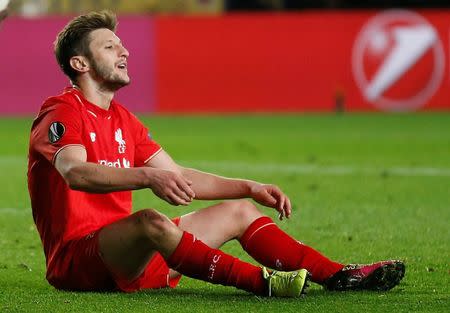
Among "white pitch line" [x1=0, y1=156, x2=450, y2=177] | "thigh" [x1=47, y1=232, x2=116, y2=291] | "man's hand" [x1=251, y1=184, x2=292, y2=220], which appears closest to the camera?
"thigh" [x1=47, y1=232, x2=116, y2=291]

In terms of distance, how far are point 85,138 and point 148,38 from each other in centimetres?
1755

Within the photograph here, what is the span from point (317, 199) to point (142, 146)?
4782mm

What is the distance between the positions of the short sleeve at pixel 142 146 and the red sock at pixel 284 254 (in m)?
0.75

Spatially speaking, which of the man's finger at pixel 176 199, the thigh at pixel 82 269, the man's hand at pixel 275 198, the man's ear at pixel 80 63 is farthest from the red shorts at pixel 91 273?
the man's ear at pixel 80 63

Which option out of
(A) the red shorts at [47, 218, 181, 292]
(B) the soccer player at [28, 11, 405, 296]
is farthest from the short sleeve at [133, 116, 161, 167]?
(A) the red shorts at [47, 218, 181, 292]

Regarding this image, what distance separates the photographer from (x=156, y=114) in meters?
23.9

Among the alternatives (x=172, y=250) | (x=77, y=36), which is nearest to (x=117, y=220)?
(x=172, y=250)

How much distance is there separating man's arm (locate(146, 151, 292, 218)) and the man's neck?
482mm

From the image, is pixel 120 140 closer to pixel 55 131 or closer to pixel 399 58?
pixel 55 131

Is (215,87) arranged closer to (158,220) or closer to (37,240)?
(37,240)

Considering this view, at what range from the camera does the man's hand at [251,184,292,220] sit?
6.32 m

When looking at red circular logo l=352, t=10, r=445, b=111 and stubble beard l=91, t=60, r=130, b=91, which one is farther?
red circular logo l=352, t=10, r=445, b=111

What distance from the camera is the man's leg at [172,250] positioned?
598 cm

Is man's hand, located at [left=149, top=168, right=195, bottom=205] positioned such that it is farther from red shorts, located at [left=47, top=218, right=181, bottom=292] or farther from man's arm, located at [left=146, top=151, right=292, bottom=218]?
man's arm, located at [left=146, top=151, right=292, bottom=218]
